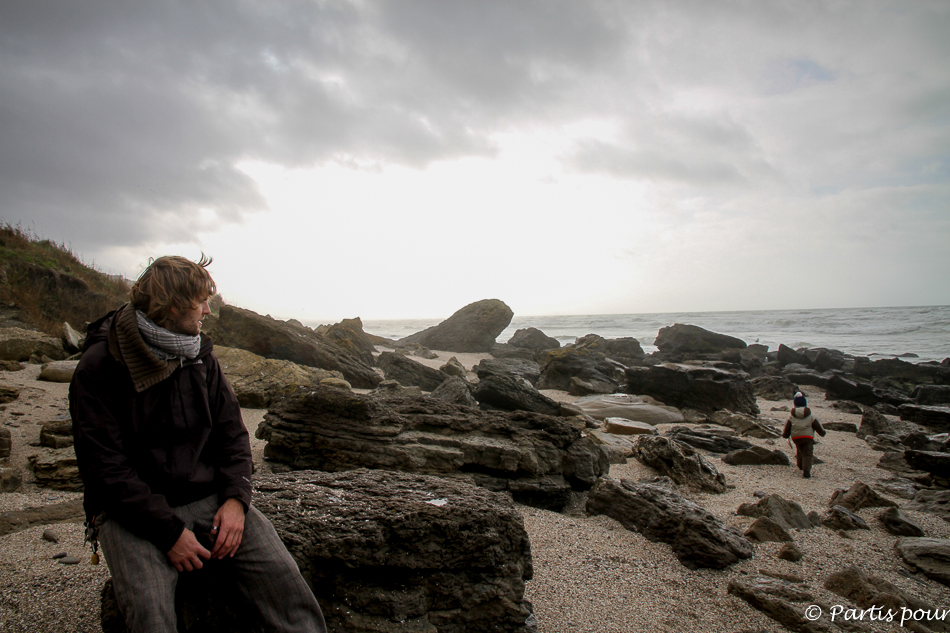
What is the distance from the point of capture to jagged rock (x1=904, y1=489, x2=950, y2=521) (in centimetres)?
574

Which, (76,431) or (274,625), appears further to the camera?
(274,625)

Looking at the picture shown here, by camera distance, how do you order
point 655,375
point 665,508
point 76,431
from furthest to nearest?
point 655,375
point 665,508
point 76,431

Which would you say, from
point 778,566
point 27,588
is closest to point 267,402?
point 27,588

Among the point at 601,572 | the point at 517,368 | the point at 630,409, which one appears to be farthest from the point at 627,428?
the point at 517,368

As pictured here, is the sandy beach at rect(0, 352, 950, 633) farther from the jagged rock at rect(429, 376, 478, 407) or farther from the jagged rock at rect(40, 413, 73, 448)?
the jagged rock at rect(429, 376, 478, 407)

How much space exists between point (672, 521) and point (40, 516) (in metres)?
5.27

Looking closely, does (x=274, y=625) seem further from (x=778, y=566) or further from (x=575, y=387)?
(x=575, y=387)

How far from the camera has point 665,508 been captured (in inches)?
178

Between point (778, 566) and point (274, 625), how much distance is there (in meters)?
4.03

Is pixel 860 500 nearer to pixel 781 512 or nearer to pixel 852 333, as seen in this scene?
pixel 781 512

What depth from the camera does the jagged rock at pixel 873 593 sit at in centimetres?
345

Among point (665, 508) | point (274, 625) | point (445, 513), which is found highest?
point (445, 513)

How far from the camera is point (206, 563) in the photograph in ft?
7.11

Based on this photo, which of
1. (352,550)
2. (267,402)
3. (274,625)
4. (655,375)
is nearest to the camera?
(274,625)
